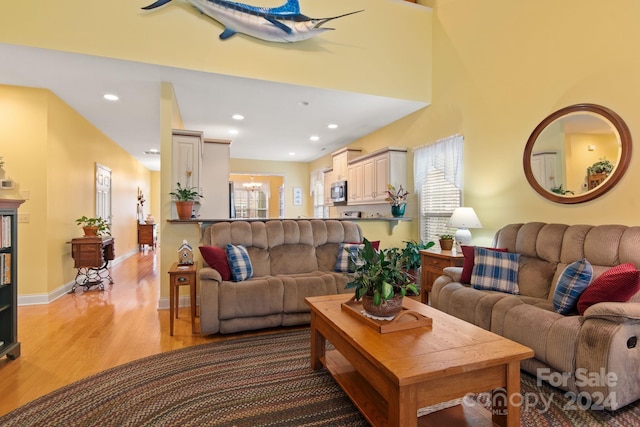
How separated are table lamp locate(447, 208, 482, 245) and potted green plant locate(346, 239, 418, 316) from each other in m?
2.00

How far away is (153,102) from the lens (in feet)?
14.7

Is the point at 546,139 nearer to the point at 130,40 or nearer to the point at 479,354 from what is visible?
the point at 479,354

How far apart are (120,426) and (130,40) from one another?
340 centimetres

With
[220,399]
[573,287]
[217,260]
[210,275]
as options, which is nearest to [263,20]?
[217,260]

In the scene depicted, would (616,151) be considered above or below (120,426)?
above

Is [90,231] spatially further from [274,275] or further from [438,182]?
[438,182]

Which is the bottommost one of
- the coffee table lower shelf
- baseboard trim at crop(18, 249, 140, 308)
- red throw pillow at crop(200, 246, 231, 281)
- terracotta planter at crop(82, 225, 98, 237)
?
baseboard trim at crop(18, 249, 140, 308)

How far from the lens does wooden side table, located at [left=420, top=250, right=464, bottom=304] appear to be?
3.46 meters

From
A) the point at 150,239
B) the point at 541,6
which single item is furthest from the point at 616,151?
the point at 150,239

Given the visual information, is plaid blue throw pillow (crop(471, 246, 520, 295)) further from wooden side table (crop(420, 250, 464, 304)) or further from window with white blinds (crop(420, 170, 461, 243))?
window with white blinds (crop(420, 170, 461, 243))

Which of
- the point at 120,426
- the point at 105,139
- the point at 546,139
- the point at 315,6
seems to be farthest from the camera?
the point at 105,139

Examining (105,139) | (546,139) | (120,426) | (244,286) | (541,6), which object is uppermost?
(541,6)

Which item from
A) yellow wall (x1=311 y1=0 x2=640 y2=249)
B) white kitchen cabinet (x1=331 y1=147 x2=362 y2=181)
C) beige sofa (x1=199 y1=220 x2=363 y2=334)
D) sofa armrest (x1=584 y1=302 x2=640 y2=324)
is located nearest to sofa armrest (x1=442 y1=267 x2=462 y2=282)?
yellow wall (x1=311 y1=0 x2=640 y2=249)

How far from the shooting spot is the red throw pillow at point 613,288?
1.89 m
